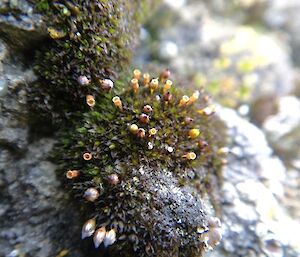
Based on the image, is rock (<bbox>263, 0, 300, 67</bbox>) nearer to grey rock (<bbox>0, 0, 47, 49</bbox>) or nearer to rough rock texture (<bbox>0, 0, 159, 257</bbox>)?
grey rock (<bbox>0, 0, 47, 49</bbox>)

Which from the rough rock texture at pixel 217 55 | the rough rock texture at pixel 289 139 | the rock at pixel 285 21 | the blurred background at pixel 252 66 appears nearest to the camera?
the blurred background at pixel 252 66

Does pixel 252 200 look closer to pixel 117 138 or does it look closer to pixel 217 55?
pixel 117 138

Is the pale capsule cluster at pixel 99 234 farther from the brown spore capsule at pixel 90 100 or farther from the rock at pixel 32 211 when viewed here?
the brown spore capsule at pixel 90 100

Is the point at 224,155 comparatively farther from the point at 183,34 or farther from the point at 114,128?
the point at 183,34

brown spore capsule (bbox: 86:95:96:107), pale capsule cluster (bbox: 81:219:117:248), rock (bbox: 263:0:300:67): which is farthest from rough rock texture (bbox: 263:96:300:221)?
brown spore capsule (bbox: 86:95:96:107)

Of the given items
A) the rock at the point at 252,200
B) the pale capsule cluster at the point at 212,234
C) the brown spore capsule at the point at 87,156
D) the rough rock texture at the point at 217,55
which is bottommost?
the pale capsule cluster at the point at 212,234

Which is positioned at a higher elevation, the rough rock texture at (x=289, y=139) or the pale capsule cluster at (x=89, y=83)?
the rough rock texture at (x=289, y=139)

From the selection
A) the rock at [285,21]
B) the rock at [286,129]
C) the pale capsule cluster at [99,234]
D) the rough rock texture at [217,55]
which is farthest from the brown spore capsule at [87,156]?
the rock at [285,21]

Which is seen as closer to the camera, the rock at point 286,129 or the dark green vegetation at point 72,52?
the dark green vegetation at point 72,52
